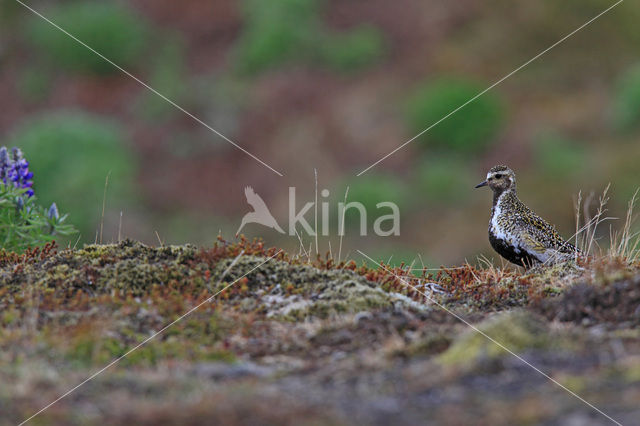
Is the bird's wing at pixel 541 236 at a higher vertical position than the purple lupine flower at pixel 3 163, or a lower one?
lower

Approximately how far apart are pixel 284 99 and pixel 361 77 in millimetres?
2163

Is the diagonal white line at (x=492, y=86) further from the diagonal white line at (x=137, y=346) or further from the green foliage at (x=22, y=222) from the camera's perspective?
the diagonal white line at (x=137, y=346)

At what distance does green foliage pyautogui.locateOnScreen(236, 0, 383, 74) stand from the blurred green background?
5 cm

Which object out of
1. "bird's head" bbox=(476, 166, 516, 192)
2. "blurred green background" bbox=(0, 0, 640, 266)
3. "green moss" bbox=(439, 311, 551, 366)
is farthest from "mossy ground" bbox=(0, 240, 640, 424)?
"blurred green background" bbox=(0, 0, 640, 266)

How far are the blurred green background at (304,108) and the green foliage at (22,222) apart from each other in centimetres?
886

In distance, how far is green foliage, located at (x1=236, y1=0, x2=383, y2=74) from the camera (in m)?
23.8

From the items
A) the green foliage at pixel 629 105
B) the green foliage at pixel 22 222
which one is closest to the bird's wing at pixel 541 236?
the green foliage at pixel 22 222

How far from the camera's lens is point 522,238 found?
8.17m

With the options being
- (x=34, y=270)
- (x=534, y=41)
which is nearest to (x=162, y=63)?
(x=534, y=41)

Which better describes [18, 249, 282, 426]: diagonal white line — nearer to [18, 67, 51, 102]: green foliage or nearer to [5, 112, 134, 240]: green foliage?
[5, 112, 134, 240]: green foliage

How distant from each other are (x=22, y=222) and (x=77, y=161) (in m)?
12.0

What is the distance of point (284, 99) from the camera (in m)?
23.4

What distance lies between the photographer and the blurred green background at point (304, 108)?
19.0 metres

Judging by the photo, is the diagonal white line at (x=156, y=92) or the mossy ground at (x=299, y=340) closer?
the mossy ground at (x=299, y=340)
